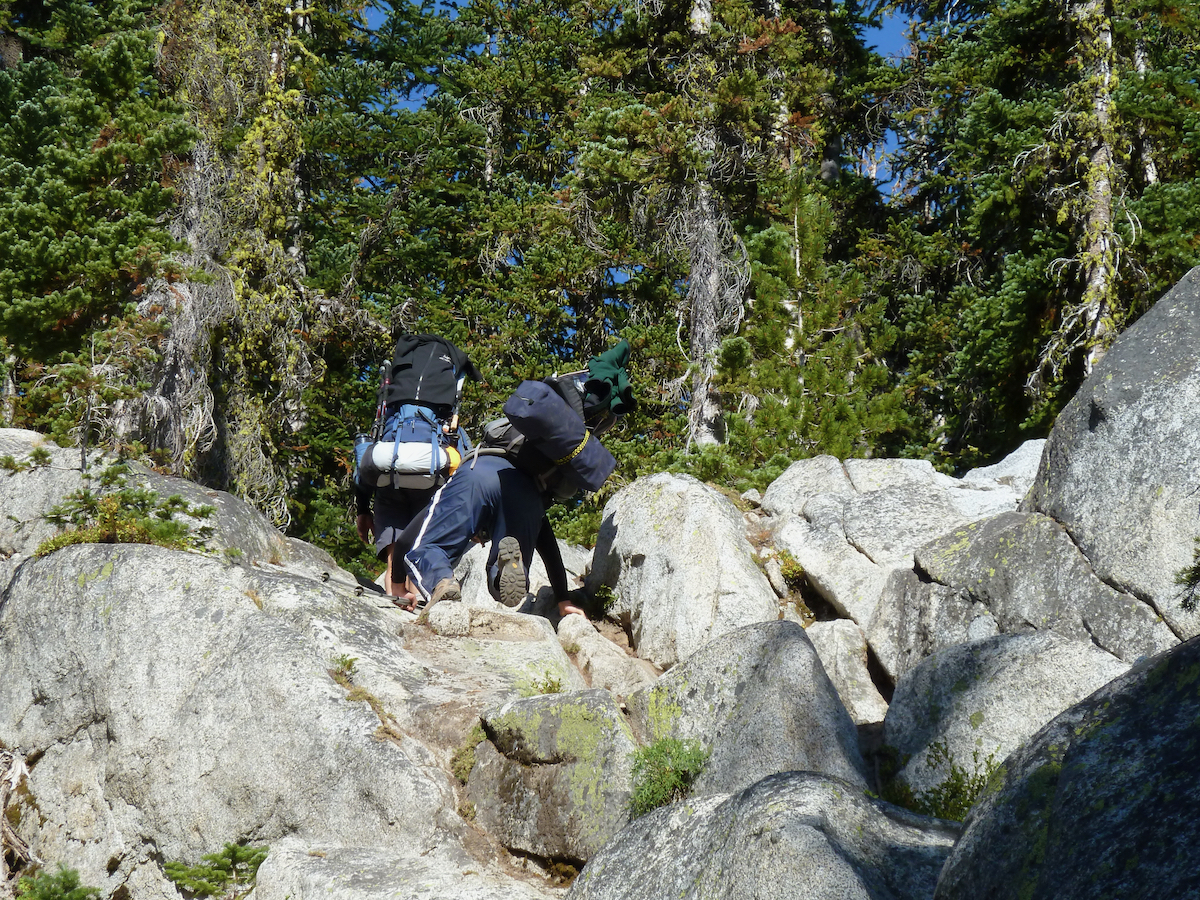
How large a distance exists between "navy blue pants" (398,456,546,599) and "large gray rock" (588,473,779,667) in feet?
3.38

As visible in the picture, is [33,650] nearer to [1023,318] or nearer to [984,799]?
[984,799]

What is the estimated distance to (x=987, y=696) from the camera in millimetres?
5617

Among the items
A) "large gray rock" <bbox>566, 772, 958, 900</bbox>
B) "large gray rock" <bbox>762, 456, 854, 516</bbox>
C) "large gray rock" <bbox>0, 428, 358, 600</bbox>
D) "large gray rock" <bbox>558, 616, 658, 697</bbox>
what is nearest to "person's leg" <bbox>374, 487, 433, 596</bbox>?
"large gray rock" <bbox>0, 428, 358, 600</bbox>

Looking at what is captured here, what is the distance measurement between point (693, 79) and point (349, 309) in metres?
6.55

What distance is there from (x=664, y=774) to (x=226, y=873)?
2643mm

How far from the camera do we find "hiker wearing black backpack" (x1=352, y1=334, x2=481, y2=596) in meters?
8.79

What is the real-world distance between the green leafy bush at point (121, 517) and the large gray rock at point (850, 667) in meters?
4.86

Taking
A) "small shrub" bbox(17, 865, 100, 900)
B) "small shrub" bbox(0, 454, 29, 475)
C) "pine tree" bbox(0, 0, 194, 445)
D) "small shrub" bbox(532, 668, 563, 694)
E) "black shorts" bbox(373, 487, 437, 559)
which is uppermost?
"pine tree" bbox(0, 0, 194, 445)

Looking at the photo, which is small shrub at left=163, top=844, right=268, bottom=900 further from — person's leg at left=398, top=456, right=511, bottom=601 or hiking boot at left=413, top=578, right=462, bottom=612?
person's leg at left=398, top=456, right=511, bottom=601

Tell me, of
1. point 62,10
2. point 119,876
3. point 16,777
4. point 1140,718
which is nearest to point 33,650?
point 16,777

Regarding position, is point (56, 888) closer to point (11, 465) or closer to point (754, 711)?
point (11, 465)

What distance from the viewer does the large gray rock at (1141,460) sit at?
6.60m

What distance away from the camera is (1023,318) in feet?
43.1

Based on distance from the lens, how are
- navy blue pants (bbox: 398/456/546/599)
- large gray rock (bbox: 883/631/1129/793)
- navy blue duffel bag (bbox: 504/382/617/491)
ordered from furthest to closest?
navy blue pants (bbox: 398/456/546/599) → navy blue duffel bag (bbox: 504/382/617/491) → large gray rock (bbox: 883/631/1129/793)
